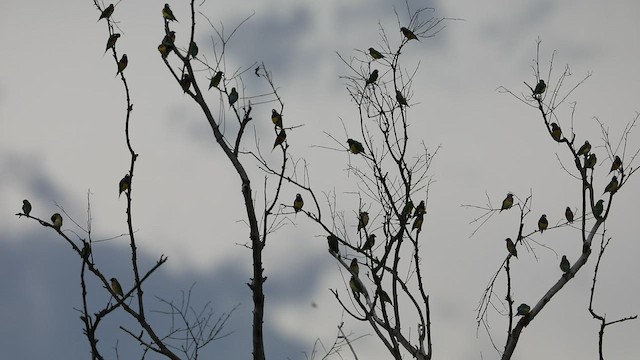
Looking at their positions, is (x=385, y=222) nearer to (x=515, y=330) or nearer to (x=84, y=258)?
(x=515, y=330)

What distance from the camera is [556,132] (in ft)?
25.3

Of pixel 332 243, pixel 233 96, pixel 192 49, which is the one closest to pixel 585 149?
pixel 332 243

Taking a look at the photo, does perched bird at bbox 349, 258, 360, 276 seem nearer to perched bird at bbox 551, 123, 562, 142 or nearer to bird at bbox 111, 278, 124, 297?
bird at bbox 111, 278, 124, 297

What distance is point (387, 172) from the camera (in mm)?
6852

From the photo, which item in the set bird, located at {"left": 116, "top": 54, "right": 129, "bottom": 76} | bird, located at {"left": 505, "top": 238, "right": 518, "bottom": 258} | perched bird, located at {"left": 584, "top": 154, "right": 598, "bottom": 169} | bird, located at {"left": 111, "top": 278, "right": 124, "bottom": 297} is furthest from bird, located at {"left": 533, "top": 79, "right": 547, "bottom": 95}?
bird, located at {"left": 111, "top": 278, "right": 124, "bottom": 297}

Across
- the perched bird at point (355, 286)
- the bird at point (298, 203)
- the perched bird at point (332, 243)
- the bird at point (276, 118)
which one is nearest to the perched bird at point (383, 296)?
the perched bird at point (355, 286)

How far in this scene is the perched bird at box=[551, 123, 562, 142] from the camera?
7.70 m

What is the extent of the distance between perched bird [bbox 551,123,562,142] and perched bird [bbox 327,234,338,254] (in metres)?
2.69

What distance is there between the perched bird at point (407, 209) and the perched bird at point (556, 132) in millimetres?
2040

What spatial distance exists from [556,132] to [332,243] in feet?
9.01

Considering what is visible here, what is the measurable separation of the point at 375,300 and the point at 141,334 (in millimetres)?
1995

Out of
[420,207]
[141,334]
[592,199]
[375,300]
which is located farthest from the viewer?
[592,199]

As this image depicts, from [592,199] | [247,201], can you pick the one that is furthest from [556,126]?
[247,201]

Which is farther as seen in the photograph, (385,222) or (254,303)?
(385,222)
